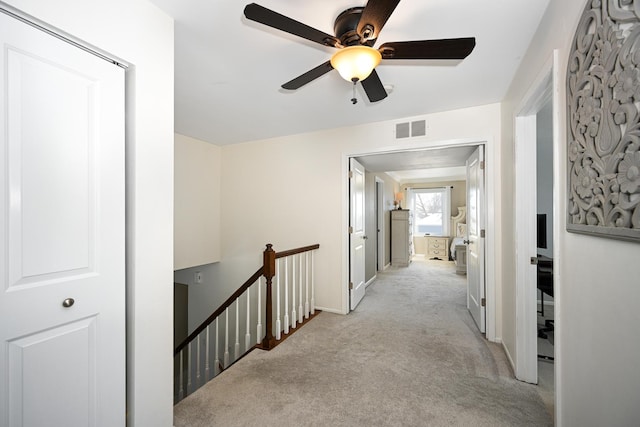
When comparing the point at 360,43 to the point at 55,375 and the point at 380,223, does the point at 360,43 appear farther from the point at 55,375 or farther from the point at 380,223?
the point at 380,223

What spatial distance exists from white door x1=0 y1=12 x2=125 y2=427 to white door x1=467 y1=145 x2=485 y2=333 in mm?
3124

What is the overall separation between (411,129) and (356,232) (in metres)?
1.51

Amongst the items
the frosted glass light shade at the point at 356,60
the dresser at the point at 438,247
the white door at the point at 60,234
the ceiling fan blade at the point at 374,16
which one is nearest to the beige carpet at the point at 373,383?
the white door at the point at 60,234

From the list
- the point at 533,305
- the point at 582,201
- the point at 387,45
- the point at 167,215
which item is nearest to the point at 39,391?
the point at 167,215

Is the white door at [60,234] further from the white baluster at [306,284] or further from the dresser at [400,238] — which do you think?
the dresser at [400,238]

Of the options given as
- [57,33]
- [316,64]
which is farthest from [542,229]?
[57,33]

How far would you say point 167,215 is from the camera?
151cm

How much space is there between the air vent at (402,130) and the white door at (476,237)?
0.80 meters

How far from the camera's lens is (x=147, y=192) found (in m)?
1.41

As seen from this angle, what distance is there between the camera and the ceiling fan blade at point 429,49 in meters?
1.26

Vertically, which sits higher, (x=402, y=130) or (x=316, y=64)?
(x=316, y=64)

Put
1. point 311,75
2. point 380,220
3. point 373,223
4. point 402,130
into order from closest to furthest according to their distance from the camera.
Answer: point 311,75
point 402,130
point 373,223
point 380,220

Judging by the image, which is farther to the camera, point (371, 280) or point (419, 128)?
point (371, 280)

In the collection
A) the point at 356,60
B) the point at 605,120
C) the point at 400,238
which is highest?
the point at 356,60
